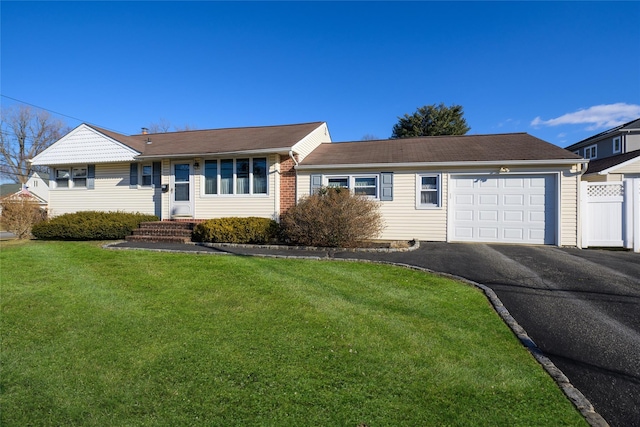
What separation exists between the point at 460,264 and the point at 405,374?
5.10m

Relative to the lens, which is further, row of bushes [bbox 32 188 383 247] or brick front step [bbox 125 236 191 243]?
brick front step [bbox 125 236 191 243]

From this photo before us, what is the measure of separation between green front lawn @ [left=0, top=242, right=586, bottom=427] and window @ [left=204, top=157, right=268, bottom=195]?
292 inches

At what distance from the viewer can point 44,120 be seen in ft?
119

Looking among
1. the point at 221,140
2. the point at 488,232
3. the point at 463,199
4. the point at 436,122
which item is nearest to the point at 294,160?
the point at 221,140

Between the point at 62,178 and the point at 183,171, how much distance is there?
7.12 meters

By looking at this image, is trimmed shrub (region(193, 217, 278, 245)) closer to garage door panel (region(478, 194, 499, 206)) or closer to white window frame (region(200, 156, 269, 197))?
white window frame (region(200, 156, 269, 197))

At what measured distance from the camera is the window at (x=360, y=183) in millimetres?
11909

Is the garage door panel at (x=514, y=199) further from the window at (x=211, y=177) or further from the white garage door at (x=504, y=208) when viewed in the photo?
the window at (x=211, y=177)

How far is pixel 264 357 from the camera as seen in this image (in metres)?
3.23

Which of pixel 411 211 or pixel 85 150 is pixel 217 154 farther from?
pixel 411 211

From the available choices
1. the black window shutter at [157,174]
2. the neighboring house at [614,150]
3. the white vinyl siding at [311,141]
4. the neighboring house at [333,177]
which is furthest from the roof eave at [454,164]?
the black window shutter at [157,174]

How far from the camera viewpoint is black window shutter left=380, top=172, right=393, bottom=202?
38.4ft

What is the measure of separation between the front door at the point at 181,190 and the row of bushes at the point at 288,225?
1270mm

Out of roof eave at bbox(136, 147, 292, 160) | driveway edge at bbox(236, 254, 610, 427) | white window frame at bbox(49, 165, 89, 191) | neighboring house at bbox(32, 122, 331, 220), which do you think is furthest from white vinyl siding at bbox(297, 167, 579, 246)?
white window frame at bbox(49, 165, 89, 191)
